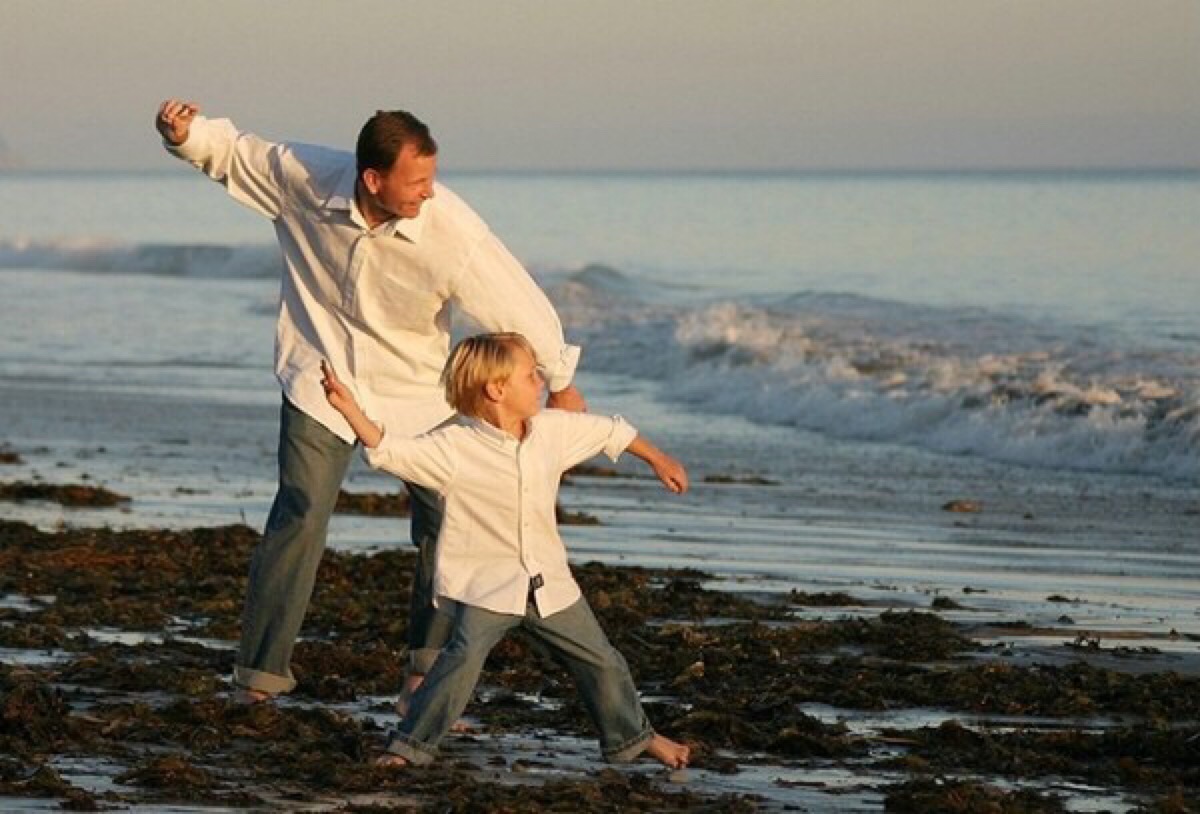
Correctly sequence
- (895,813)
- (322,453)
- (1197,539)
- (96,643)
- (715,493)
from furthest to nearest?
(715,493), (1197,539), (96,643), (322,453), (895,813)

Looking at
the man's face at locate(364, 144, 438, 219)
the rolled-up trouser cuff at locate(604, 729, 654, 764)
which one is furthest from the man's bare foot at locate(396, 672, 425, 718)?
the man's face at locate(364, 144, 438, 219)

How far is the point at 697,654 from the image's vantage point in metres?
8.47

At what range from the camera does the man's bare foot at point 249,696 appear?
24.3 feet

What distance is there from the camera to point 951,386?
21.4 metres

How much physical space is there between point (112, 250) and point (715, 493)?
161 ft

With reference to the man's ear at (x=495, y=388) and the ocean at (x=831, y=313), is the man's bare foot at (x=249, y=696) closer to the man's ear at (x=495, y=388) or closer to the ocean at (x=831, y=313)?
the man's ear at (x=495, y=388)

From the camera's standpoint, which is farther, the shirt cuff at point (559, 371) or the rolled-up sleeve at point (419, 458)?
the shirt cuff at point (559, 371)

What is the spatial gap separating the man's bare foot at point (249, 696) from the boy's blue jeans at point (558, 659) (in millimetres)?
968

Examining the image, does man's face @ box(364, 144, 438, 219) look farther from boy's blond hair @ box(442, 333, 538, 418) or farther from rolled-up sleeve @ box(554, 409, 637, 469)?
rolled-up sleeve @ box(554, 409, 637, 469)

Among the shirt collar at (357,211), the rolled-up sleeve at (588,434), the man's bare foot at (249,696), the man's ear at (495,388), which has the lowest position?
the man's bare foot at (249,696)

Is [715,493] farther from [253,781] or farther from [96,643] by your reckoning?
[253,781]

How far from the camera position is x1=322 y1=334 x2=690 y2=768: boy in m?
6.50

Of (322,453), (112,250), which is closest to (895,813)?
(322,453)

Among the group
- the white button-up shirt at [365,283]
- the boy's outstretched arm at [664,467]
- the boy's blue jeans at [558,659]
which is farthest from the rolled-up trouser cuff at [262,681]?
the boy's outstretched arm at [664,467]
